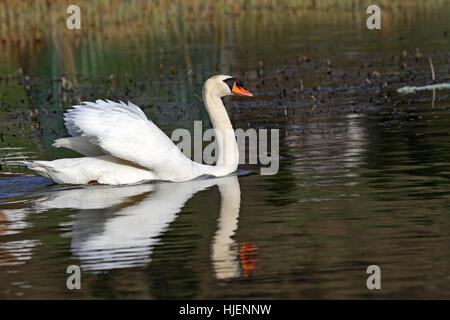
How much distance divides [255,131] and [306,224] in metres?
6.72

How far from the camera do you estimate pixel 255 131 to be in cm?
1652

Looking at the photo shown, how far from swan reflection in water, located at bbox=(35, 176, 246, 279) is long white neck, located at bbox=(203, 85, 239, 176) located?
0.17 meters

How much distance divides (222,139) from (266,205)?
96.1 inches

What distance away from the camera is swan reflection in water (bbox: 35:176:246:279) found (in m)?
8.87

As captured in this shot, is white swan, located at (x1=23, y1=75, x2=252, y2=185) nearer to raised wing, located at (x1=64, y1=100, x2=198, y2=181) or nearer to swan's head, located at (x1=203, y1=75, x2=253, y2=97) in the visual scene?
raised wing, located at (x1=64, y1=100, x2=198, y2=181)

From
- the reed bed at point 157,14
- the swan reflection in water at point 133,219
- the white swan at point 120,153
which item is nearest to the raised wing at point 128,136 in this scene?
the white swan at point 120,153

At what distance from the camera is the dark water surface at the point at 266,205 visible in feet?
26.7

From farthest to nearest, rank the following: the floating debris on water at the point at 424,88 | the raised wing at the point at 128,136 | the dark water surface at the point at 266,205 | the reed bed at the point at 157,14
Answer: the reed bed at the point at 157,14
the floating debris on water at the point at 424,88
the raised wing at the point at 128,136
the dark water surface at the point at 266,205

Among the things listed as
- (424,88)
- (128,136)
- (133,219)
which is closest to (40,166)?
(128,136)

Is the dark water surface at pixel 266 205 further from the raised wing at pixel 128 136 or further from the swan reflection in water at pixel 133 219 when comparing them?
the raised wing at pixel 128 136

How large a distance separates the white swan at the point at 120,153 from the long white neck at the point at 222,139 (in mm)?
12

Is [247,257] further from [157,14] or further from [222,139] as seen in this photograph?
[157,14]

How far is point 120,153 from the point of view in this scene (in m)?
12.2
